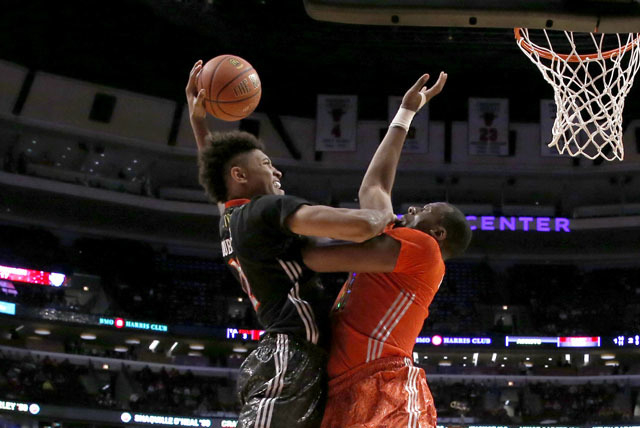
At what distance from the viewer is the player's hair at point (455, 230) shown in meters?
3.07

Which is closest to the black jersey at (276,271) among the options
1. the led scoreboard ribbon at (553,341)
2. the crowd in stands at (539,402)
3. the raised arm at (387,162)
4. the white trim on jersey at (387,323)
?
the white trim on jersey at (387,323)

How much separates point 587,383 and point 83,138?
1622 cm

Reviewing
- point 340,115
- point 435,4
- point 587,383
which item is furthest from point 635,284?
point 435,4

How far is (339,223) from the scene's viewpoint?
2561 millimetres

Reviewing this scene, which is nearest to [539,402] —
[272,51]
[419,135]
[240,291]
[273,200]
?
[419,135]

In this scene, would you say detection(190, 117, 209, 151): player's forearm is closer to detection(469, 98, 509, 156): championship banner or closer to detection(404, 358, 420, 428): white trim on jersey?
detection(404, 358, 420, 428): white trim on jersey

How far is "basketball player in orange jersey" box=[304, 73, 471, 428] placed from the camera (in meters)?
2.80

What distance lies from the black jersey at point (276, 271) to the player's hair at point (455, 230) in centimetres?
54

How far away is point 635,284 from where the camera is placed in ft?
82.2

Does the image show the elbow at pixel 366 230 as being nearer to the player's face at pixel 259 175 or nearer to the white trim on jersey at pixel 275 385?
the white trim on jersey at pixel 275 385

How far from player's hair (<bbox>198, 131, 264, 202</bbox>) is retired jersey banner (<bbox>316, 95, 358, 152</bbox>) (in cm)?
1934

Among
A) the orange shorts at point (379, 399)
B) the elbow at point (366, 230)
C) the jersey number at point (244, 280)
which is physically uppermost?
the elbow at point (366, 230)

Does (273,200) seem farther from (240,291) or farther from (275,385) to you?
(240,291)

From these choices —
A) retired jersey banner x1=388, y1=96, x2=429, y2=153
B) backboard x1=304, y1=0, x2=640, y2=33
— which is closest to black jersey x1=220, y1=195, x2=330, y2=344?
backboard x1=304, y1=0, x2=640, y2=33
